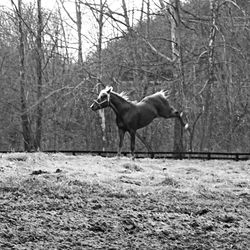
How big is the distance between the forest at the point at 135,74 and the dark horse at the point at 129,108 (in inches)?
146

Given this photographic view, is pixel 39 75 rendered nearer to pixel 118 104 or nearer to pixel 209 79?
pixel 209 79

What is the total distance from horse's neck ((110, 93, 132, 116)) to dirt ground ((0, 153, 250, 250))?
472 cm

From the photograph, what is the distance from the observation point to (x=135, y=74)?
20328 millimetres

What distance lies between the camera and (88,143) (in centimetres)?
2253

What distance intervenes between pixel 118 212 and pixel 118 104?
6.86m

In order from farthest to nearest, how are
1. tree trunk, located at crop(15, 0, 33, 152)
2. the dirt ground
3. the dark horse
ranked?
tree trunk, located at crop(15, 0, 33, 152) < the dark horse < the dirt ground

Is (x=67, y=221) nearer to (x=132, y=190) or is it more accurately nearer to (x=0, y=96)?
(x=132, y=190)

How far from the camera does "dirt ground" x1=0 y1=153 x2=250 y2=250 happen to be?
344 centimetres

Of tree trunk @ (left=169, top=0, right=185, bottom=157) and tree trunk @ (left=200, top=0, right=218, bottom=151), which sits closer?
tree trunk @ (left=169, top=0, right=185, bottom=157)

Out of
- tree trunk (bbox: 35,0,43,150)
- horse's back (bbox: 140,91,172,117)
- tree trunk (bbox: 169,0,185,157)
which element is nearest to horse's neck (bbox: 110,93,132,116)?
horse's back (bbox: 140,91,172,117)

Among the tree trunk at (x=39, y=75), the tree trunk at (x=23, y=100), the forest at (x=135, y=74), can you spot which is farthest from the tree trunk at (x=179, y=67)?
the tree trunk at (x=23, y=100)

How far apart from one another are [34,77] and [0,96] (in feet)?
5.73

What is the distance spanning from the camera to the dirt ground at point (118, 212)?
3436mm

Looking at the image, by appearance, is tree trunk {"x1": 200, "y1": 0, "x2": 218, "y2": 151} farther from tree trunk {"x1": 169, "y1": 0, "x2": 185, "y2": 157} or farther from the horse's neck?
the horse's neck
